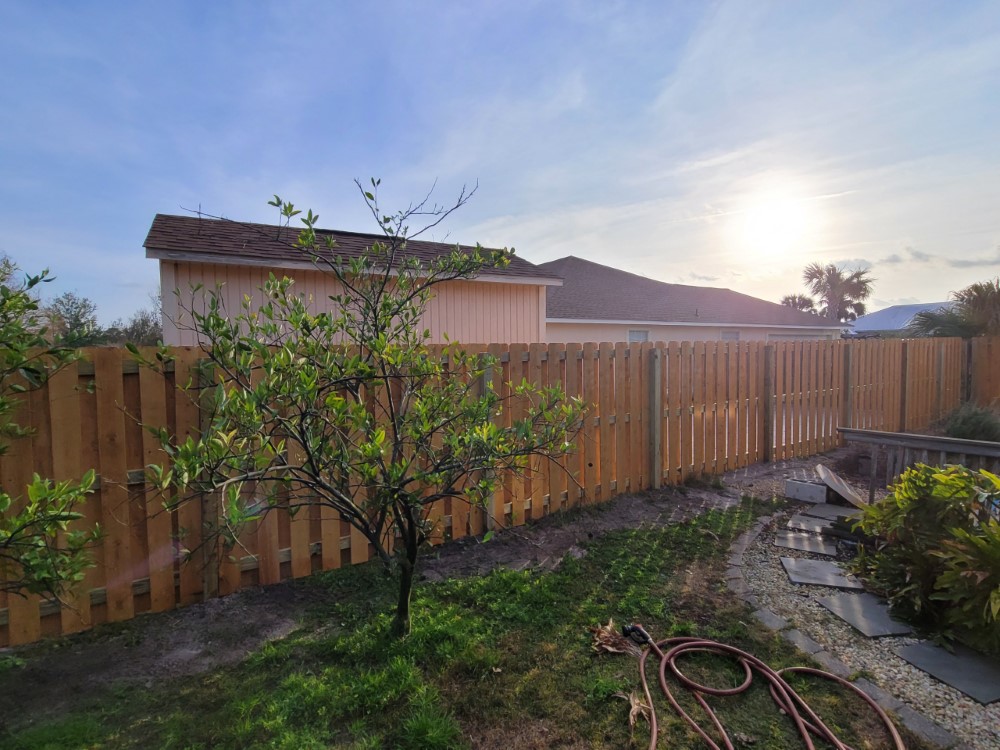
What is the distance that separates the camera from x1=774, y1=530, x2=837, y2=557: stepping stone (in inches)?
163

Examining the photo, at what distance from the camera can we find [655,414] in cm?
557

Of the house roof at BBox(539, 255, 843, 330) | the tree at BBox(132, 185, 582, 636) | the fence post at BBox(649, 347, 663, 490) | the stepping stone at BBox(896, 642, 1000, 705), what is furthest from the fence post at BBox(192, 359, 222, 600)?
the house roof at BBox(539, 255, 843, 330)

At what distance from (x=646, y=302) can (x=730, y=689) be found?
55.9 ft

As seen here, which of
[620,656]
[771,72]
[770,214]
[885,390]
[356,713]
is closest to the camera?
[356,713]

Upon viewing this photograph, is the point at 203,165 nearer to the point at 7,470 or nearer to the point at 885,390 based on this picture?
the point at 7,470

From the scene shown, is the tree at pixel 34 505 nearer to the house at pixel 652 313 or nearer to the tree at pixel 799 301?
the house at pixel 652 313

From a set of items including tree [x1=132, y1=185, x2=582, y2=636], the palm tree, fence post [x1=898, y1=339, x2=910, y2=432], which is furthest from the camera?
the palm tree

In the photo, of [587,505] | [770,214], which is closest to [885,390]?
[770,214]

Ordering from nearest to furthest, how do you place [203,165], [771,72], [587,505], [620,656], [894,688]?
[894,688] < [620,656] < [587,505] < [771,72] < [203,165]

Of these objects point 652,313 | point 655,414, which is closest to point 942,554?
point 655,414

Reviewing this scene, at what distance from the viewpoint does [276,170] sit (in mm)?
5598

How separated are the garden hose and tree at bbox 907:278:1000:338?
14.4 metres

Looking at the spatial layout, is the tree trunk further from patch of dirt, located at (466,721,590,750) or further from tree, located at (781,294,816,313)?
tree, located at (781,294,816,313)

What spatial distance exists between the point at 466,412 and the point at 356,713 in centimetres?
139
